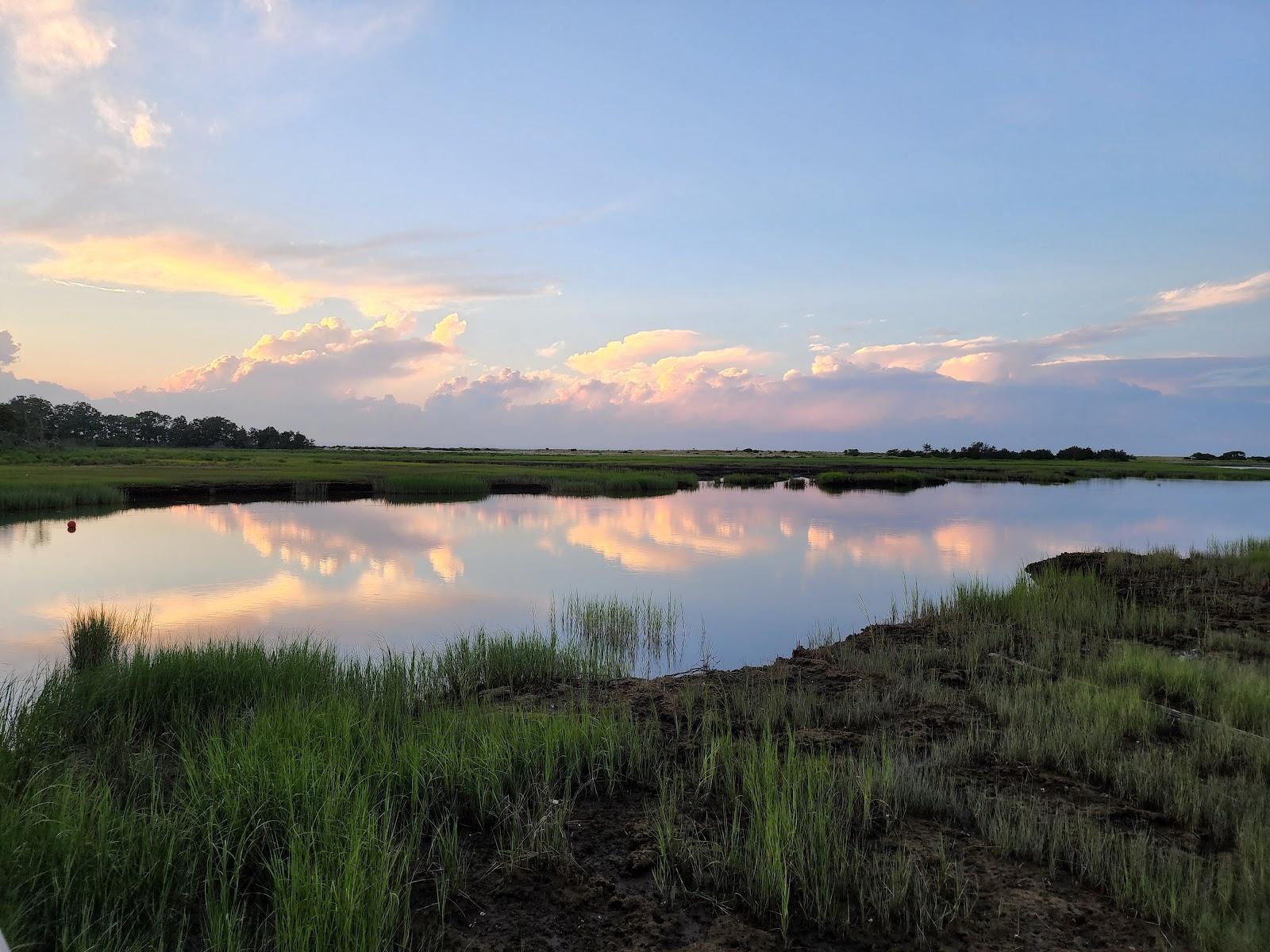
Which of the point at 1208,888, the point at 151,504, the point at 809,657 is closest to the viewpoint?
the point at 1208,888

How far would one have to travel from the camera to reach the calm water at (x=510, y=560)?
44.4ft

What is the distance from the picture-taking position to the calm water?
44.4ft

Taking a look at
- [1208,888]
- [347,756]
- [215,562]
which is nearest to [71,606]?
[215,562]

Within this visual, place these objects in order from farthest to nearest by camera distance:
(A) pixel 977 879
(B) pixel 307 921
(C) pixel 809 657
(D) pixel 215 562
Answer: (D) pixel 215 562, (C) pixel 809 657, (A) pixel 977 879, (B) pixel 307 921

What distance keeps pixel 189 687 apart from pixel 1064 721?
336 inches

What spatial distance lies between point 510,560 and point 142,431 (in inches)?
5408

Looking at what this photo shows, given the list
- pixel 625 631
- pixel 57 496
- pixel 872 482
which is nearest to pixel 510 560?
pixel 625 631

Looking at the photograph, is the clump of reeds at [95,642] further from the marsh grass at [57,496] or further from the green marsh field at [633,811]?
the marsh grass at [57,496]

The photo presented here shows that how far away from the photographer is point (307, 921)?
11.1 feet

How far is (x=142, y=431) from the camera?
417ft

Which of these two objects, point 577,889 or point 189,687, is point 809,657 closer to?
point 577,889

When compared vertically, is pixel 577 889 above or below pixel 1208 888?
below

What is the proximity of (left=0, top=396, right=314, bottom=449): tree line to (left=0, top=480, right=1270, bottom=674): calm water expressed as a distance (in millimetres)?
91549

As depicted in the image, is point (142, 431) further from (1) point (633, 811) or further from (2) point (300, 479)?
(1) point (633, 811)
